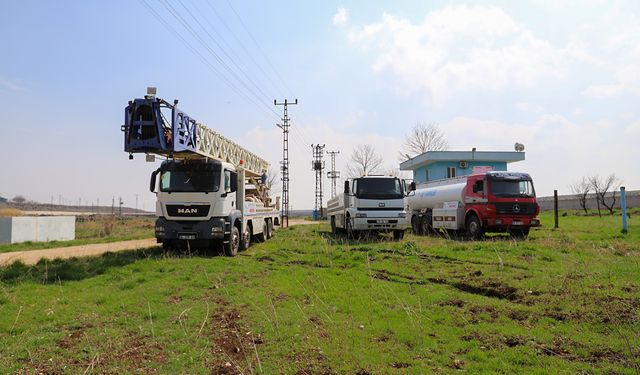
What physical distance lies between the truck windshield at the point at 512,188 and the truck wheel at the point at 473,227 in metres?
1.41

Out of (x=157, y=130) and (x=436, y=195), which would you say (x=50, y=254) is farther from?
(x=436, y=195)

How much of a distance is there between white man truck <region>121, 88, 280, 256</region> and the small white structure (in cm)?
1339

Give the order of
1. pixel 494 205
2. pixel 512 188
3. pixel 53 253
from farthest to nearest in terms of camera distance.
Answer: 1. pixel 512 188
2. pixel 494 205
3. pixel 53 253

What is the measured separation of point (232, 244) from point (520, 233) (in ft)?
38.9

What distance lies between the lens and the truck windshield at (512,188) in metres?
17.2

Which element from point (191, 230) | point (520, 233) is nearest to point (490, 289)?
point (191, 230)

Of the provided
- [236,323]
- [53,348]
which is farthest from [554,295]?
[53,348]

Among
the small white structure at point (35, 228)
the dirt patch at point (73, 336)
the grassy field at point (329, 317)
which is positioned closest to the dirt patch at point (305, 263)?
the grassy field at point (329, 317)

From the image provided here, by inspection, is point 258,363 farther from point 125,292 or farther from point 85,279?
point 85,279

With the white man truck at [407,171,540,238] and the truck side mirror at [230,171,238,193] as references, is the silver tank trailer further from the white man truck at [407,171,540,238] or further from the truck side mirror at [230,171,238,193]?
the truck side mirror at [230,171,238,193]

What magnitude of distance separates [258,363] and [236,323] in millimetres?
1662

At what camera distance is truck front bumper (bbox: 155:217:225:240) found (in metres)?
12.7

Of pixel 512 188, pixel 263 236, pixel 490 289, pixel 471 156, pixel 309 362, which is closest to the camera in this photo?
pixel 309 362

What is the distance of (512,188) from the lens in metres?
17.4
